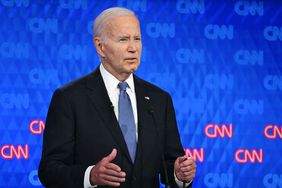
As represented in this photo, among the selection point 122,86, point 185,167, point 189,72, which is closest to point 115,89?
point 122,86

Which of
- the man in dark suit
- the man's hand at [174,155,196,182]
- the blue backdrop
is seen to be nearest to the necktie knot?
the man in dark suit

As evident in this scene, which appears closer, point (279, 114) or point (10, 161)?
point (10, 161)

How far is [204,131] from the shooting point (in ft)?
13.4

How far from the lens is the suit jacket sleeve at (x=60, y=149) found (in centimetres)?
229

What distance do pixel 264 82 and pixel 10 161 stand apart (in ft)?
5.89

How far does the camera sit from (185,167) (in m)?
2.28

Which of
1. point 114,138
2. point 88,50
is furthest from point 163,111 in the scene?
point 88,50

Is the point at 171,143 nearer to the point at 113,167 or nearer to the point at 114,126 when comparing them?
the point at 114,126

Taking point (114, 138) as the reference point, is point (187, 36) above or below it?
above

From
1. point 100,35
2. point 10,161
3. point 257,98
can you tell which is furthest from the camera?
point 257,98

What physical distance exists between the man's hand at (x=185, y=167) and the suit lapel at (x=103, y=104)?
20cm

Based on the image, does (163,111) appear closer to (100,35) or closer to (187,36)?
(100,35)

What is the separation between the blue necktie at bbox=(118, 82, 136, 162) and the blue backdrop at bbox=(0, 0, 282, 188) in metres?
1.57

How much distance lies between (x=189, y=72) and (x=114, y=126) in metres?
1.81
